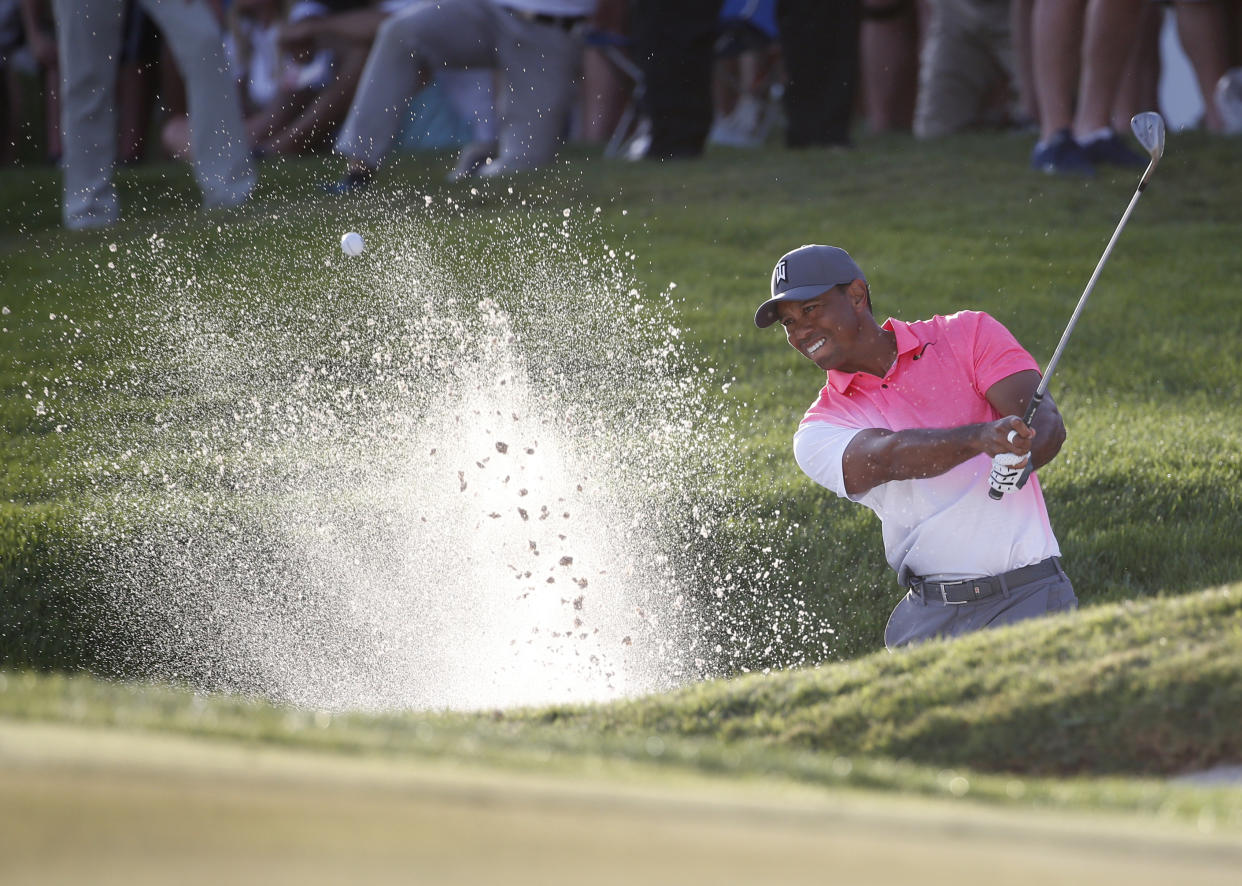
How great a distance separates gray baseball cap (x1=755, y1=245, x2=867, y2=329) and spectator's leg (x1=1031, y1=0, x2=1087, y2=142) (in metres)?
5.39

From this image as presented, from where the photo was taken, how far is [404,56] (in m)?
9.68

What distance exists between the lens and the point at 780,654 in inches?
231

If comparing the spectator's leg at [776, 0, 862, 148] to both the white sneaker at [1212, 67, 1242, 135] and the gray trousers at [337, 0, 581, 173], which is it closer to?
the gray trousers at [337, 0, 581, 173]

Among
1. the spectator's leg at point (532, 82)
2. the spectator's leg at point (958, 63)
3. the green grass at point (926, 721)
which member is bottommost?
the green grass at point (926, 721)

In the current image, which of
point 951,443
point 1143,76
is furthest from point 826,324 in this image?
point 1143,76

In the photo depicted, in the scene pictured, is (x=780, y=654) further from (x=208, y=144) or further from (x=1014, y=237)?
(x=208, y=144)

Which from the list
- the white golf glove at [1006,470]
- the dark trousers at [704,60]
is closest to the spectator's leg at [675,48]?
the dark trousers at [704,60]

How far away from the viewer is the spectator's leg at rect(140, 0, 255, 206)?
9.52m

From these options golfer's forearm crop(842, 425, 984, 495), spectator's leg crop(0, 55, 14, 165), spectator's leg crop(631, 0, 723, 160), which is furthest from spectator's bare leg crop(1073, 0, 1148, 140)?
spectator's leg crop(0, 55, 14, 165)

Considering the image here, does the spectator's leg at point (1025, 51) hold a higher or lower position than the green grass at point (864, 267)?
higher

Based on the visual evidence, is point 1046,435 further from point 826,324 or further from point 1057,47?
point 1057,47

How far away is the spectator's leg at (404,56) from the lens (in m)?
9.65

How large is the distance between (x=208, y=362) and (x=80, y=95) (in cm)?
245

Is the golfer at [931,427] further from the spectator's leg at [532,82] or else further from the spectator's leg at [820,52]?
the spectator's leg at [820,52]
